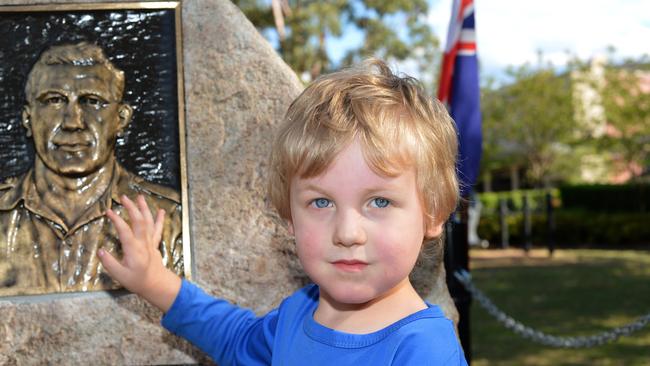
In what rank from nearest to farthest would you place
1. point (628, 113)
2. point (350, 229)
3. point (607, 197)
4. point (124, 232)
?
point (350, 229) < point (124, 232) < point (607, 197) < point (628, 113)

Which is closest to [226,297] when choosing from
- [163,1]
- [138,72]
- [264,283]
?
[264,283]

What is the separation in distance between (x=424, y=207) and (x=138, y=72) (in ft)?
4.40

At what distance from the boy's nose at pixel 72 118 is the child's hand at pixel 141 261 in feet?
1.79

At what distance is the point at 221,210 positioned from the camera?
8.36 ft

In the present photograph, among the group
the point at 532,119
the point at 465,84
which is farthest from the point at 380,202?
the point at 532,119

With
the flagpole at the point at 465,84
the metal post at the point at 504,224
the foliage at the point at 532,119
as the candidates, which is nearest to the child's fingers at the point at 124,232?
the flagpole at the point at 465,84

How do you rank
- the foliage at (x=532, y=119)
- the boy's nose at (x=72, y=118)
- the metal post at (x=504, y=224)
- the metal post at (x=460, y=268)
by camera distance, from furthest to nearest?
the foliage at (x=532, y=119)
the metal post at (x=504, y=224)
the metal post at (x=460, y=268)
the boy's nose at (x=72, y=118)

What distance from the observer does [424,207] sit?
1.65 meters

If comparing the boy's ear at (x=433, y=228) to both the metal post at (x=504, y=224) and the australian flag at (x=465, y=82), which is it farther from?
the metal post at (x=504, y=224)

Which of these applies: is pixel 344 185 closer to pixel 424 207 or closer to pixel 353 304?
pixel 424 207

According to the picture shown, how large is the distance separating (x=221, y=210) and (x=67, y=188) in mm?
532

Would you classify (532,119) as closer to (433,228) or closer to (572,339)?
(572,339)

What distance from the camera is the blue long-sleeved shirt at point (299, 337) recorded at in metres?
1.61

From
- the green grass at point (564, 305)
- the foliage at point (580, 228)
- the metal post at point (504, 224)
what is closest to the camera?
the green grass at point (564, 305)
